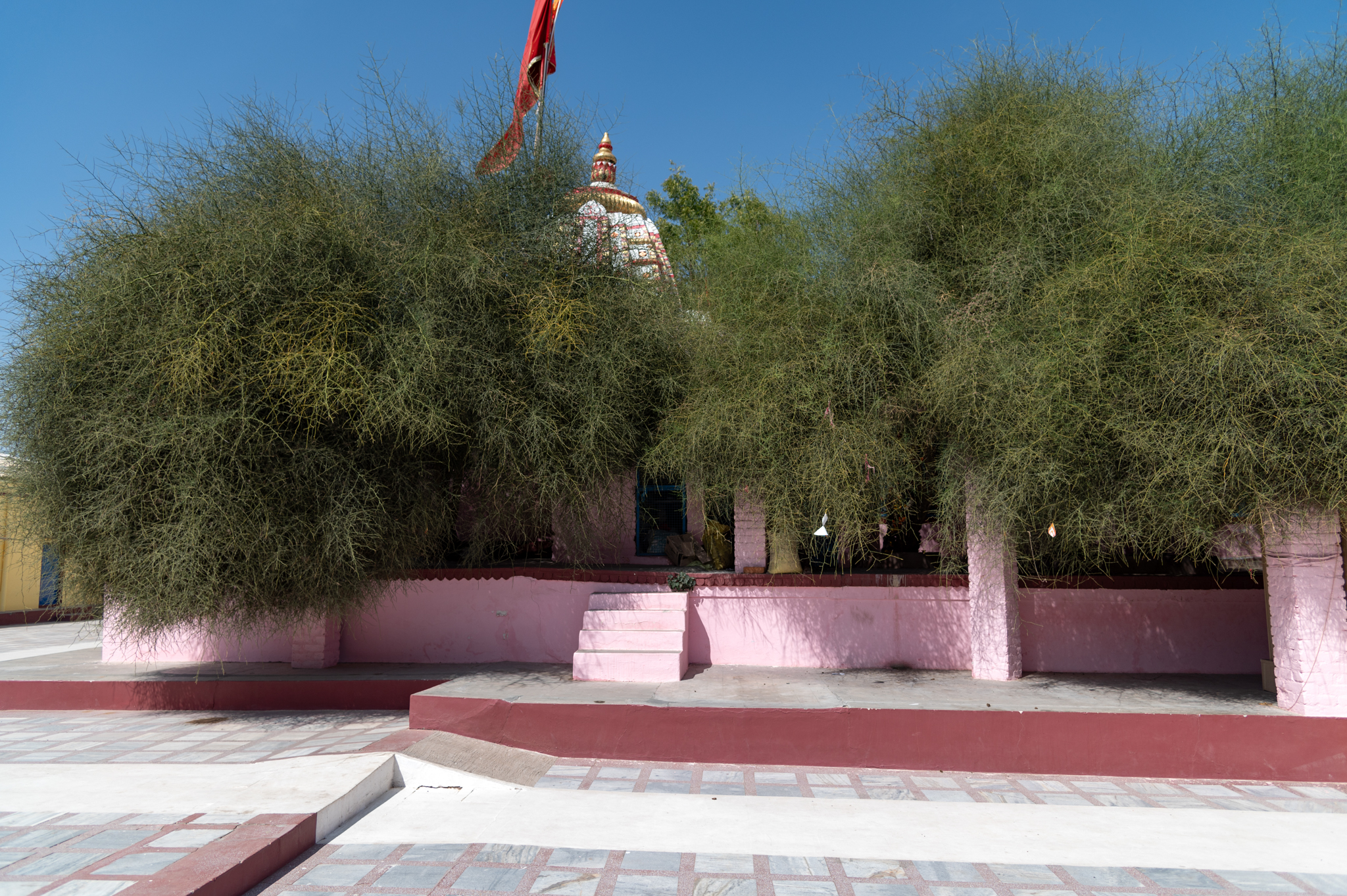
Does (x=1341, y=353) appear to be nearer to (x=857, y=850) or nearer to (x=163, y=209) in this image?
(x=857, y=850)

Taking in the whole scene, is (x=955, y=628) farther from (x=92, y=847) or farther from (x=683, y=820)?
(x=92, y=847)

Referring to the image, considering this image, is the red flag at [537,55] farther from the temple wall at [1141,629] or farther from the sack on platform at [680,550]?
the temple wall at [1141,629]

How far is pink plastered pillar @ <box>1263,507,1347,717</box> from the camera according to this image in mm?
6176

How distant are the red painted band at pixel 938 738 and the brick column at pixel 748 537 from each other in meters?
2.53

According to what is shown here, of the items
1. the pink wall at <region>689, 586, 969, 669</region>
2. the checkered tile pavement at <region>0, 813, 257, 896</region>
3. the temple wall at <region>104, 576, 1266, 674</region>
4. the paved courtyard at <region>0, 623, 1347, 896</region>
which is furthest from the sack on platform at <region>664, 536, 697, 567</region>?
the checkered tile pavement at <region>0, 813, 257, 896</region>

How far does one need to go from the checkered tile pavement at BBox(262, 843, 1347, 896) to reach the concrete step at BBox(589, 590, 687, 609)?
3.83 metres

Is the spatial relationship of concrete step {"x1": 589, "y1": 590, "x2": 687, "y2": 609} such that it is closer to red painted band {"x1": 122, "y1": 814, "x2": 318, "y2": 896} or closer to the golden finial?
red painted band {"x1": 122, "y1": 814, "x2": 318, "y2": 896}

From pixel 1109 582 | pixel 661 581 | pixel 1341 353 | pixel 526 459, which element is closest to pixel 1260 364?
pixel 1341 353

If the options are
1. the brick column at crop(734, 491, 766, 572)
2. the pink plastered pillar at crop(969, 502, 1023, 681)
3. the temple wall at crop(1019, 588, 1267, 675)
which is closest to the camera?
the pink plastered pillar at crop(969, 502, 1023, 681)

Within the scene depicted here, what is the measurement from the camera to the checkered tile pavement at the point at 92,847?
12.1 feet

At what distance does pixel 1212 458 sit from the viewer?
5.88 meters

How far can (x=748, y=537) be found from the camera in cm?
871

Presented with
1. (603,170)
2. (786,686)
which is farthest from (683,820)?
(603,170)

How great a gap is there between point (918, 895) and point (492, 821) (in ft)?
8.70
